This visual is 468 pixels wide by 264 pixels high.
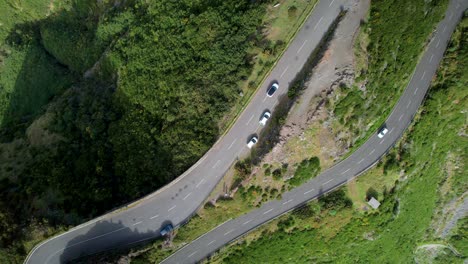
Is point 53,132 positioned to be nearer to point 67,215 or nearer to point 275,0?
point 67,215

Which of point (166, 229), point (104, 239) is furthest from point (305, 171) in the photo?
point (104, 239)

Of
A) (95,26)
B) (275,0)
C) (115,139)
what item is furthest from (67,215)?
(275,0)

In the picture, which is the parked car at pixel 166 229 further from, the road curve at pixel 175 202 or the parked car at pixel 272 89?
the parked car at pixel 272 89

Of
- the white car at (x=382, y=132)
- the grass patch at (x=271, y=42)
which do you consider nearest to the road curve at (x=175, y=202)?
the grass patch at (x=271, y=42)

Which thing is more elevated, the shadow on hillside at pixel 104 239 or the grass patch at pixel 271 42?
the grass patch at pixel 271 42

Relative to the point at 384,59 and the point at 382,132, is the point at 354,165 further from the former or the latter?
the point at 384,59
